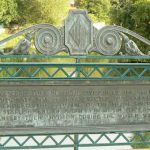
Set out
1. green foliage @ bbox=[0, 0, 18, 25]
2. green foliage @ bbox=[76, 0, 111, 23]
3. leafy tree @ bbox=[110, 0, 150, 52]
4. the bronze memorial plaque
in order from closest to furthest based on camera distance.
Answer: the bronze memorial plaque < leafy tree @ bbox=[110, 0, 150, 52] < green foliage @ bbox=[0, 0, 18, 25] < green foliage @ bbox=[76, 0, 111, 23]

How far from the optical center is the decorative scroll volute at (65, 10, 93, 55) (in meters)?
5.36

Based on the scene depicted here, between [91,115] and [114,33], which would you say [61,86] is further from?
[114,33]

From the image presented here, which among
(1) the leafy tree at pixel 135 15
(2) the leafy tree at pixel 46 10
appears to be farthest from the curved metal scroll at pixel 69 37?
(2) the leafy tree at pixel 46 10

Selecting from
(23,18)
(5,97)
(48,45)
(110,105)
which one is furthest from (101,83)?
(23,18)

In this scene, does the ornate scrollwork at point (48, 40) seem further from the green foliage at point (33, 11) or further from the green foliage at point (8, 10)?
the green foliage at point (8, 10)

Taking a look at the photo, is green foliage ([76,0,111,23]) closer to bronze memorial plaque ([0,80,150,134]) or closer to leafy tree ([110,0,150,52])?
leafy tree ([110,0,150,52])

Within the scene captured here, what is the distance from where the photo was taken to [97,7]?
45.0 m

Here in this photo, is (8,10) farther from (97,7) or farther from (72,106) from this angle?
(72,106)

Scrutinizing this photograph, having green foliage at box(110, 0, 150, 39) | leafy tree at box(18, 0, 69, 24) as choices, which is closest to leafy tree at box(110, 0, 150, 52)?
green foliage at box(110, 0, 150, 39)

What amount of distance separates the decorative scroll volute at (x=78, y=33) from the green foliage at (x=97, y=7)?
38.4m

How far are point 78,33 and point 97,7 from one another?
40118 mm

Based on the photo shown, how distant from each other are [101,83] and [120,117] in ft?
1.55

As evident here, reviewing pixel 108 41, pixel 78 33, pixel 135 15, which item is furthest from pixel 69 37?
pixel 135 15

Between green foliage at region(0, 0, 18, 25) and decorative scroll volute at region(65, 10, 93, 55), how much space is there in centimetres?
3025
